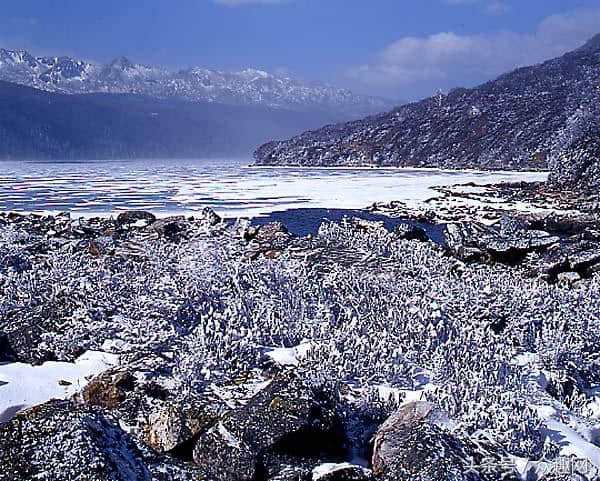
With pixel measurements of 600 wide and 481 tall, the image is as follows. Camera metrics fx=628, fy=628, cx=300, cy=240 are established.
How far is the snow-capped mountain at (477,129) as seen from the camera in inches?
2157

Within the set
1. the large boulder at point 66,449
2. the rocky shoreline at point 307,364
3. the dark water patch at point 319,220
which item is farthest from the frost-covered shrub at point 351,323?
the dark water patch at point 319,220

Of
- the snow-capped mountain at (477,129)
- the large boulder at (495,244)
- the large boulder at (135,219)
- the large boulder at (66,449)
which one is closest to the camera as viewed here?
the large boulder at (66,449)

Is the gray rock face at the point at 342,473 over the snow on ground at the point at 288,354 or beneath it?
Result: beneath

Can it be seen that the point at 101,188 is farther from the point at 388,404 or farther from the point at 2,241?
the point at 388,404

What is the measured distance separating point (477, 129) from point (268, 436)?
62517 millimetres

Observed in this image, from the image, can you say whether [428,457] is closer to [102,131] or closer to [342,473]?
[342,473]

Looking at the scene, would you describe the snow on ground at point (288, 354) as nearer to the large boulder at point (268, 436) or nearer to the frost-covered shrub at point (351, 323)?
the frost-covered shrub at point (351, 323)

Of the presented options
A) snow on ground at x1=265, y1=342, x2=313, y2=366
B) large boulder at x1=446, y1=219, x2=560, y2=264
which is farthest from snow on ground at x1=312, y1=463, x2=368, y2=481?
large boulder at x1=446, y1=219, x2=560, y2=264

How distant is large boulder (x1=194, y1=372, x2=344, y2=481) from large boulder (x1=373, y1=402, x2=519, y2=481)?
14.6 inches

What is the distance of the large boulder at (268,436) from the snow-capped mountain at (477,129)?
1880 inches

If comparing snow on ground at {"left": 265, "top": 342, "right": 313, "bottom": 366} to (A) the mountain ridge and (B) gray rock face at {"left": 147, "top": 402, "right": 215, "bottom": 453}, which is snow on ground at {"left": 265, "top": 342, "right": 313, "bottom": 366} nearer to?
(B) gray rock face at {"left": 147, "top": 402, "right": 215, "bottom": 453}

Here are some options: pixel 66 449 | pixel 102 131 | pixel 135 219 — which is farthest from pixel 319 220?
pixel 102 131

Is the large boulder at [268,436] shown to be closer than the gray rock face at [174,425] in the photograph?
Yes

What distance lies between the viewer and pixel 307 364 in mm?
5176
